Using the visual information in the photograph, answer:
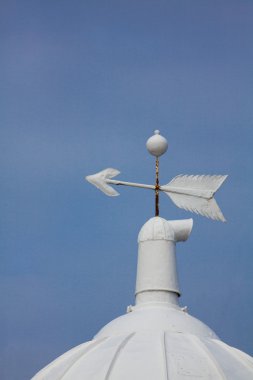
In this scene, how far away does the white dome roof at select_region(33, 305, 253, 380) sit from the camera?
20.5m

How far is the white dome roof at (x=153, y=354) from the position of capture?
2050 cm

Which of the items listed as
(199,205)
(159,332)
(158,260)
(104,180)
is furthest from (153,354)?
(104,180)

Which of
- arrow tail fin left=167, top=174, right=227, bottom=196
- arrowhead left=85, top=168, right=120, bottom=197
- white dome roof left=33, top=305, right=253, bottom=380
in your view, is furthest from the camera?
arrowhead left=85, top=168, right=120, bottom=197

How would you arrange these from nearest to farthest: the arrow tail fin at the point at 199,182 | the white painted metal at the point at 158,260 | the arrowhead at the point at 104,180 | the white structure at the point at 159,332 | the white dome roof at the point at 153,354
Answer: the white dome roof at the point at 153,354, the white structure at the point at 159,332, the white painted metal at the point at 158,260, the arrow tail fin at the point at 199,182, the arrowhead at the point at 104,180

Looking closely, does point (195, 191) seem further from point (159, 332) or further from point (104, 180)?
point (159, 332)

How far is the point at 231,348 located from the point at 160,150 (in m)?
6.66

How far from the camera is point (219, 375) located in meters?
20.5

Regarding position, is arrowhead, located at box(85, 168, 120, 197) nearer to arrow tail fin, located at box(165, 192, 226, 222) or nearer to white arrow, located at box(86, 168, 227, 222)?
white arrow, located at box(86, 168, 227, 222)

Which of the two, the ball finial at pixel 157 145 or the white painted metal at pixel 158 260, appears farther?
the ball finial at pixel 157 145

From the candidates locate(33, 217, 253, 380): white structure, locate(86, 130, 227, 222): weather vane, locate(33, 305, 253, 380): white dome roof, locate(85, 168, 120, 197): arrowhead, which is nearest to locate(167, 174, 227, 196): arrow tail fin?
locate(86, 130, 227, 222): weather vane

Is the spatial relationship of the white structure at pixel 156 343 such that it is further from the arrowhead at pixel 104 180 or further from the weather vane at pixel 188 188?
the arrowhead at pixel 104 180

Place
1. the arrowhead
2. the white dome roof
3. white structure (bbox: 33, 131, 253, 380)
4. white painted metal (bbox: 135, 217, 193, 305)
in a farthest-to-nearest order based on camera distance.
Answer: the arrowhead → white painted metal (bbox: 135, 217, 193, 305) → white structure (bbox: 33, 131, 253, 380) → the white dome roof

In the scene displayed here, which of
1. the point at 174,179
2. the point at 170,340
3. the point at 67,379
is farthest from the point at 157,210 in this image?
the point at 67,379

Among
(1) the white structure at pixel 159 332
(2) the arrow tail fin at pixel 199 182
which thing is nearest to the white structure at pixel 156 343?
(1) the white structure at pixel 159 332
